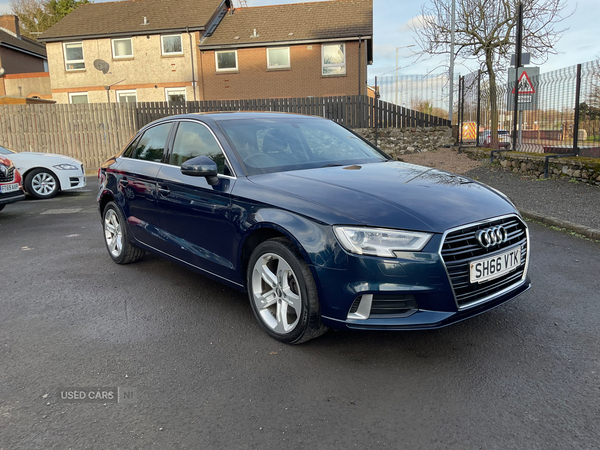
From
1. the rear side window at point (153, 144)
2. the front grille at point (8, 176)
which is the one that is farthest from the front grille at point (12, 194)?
the rear side window at point (153, 144)

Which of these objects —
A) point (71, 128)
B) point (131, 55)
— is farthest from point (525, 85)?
point (131, 55)

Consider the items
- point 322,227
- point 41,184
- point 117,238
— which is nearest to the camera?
point 322,227

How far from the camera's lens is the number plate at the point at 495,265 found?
300 cm

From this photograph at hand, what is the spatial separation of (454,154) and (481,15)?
21.0 ft

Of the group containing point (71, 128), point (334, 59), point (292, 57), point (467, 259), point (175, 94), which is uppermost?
point (292, 57)

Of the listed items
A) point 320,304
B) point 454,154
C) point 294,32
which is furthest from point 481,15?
point 320,304

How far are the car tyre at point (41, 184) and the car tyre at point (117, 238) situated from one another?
7.10 m

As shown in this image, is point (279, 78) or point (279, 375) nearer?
point (279, 375)

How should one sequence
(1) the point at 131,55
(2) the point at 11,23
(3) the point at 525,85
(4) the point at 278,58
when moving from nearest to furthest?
1. (3) the point at 525,85
2. (4) the point at 278,58
3. (1) the point at 131,55
4. (2) the point at 11,23

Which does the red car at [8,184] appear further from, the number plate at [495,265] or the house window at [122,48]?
the house window at [122,48]

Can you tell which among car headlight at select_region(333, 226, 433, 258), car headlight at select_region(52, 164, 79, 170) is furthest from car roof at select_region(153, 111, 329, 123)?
car headlight at select_region(52, 164, 79, 170)

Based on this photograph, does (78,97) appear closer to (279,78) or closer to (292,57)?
(279,78)

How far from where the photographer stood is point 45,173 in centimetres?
1184

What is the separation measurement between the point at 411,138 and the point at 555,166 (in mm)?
8077
